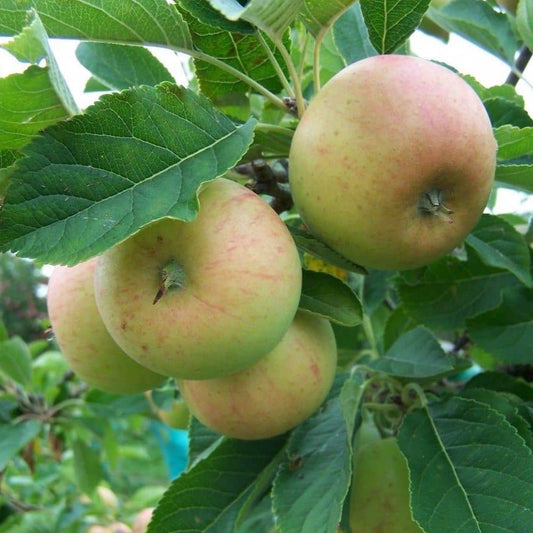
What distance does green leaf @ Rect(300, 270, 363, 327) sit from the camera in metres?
0.97

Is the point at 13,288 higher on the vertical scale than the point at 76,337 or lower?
lower

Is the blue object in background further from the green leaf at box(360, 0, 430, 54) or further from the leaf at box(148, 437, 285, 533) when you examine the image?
the green leaf at box(360, 0, 430, 54)

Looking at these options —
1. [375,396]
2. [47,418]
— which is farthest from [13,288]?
[375,396]

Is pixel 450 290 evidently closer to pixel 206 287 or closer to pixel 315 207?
pixel 315 207

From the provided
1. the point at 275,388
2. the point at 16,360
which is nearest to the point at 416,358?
the point at 275,388

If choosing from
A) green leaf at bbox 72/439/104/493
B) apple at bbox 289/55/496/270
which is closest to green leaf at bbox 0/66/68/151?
apple at bbox 289/55/496/270

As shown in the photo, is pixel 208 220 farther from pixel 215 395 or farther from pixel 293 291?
pixel 215 395

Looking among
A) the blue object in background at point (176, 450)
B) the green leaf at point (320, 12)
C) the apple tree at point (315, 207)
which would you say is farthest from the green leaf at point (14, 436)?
the green leaf at point (320, 12)

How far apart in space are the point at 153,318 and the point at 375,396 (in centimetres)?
72

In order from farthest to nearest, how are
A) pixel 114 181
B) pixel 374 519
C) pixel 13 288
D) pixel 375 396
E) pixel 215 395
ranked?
pixel 13 288 < pixel 375 396 < pixel 374 519 < pixel 215 395 < pixel 114 181

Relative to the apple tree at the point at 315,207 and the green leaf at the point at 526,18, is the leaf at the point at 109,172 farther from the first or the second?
the green leaf at the point at 526,18

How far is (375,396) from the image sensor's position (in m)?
1.39

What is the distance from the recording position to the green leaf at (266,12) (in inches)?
28.0

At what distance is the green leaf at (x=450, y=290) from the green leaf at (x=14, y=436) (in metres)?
1.19
